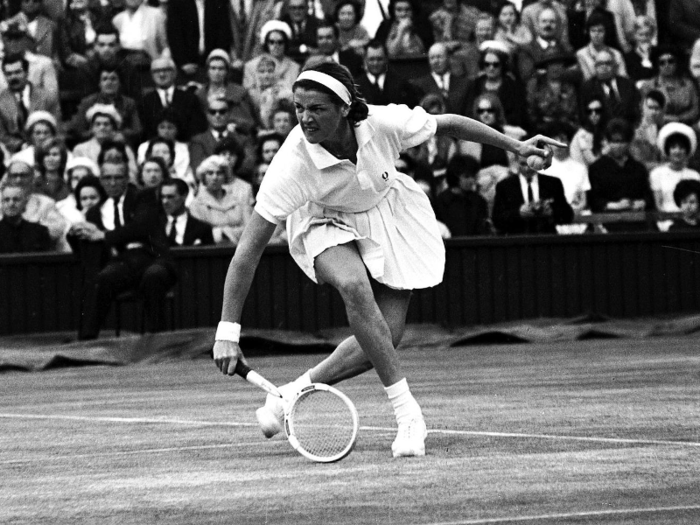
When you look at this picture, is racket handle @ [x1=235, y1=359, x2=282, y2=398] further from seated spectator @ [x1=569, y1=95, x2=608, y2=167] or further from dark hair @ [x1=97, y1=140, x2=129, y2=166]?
seated spectator @ [x1=569, y1=95, x2=608, y2=167]

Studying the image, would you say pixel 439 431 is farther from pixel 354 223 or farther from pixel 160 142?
pixel 160 142

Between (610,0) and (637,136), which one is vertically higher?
(610,0)

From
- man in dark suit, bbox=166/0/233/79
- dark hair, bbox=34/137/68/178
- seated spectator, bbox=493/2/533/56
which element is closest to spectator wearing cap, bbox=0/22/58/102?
dark hair, bbox=34/137/68/178

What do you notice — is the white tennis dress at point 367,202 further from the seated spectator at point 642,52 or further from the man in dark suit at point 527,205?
the seated spectator at point 642,52

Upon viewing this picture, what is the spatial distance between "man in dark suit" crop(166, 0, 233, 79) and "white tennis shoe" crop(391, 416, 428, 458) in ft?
33.7

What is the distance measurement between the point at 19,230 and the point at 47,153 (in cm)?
88

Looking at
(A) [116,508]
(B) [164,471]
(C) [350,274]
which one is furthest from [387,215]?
(A) [116,508]

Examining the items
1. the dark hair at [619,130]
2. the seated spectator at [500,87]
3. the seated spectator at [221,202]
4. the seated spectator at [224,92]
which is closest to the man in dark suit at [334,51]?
the seated spectator at [224,92]

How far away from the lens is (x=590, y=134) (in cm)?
1509

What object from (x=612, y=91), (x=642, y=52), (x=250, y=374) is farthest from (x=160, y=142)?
(x=250, y=374)

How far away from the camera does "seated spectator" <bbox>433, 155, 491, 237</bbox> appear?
14086 millimetres

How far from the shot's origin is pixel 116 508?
195 inches

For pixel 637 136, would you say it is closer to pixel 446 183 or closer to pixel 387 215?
pixel 446 183

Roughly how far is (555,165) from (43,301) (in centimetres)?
484
